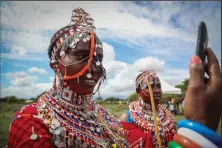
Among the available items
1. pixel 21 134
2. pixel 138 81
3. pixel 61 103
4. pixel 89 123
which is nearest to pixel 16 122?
pixel 21 134

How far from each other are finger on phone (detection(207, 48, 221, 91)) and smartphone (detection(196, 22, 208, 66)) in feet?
0.11

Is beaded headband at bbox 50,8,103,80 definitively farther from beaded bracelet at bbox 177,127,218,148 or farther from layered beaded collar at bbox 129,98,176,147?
layered beaded collar at bbox 129,98,176,147

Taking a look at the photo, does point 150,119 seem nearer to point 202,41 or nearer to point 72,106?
point 72,106

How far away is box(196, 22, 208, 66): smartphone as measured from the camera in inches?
39.2

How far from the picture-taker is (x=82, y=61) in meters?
1.92

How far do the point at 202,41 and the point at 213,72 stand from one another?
150mm

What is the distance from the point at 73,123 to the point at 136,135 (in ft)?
5.53

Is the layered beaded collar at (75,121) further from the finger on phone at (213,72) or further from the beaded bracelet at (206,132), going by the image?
the finger on phone at (213,72)

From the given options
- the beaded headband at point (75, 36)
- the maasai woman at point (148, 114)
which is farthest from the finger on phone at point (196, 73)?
the maasai woman at point (148, 114)

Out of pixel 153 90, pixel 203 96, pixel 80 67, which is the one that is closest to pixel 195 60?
pixel 203 96

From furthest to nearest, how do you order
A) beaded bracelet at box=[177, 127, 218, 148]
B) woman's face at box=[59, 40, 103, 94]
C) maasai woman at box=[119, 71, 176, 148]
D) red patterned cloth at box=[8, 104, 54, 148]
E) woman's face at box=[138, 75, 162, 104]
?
woman's face at box=[138, 75, 162, 104]
maasai woman at box=[119, 71, 176, 148]
woman's face at box=[59, 40, 103, 94]
red patterned cloth at box=[8, 104, 54, 148]
beaded bracelet at box=[177, 127, 218, 148]

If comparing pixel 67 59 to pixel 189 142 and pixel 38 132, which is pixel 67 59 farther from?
pixel 189 142

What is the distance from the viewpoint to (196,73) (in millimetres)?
979

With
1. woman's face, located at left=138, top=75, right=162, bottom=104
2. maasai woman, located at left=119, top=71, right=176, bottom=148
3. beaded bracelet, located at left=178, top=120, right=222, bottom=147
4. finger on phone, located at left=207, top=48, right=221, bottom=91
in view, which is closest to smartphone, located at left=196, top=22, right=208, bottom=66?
finger on phone, located at left=207, top=48, right=221, bottom=91
